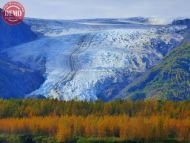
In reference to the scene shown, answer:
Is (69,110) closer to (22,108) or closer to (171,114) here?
(22,108)

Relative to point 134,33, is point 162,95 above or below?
below

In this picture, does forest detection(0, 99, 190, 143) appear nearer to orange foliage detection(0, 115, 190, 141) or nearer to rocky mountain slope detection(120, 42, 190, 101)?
orange foliage detection(0, 115, 190, 141)

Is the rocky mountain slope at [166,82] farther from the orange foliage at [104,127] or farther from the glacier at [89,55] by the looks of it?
the orange foliage at [104,127]

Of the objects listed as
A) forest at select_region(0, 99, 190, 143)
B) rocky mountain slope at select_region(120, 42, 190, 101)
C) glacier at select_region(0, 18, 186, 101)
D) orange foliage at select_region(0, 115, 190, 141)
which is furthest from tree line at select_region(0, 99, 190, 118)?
rocky mountain slope at select_region(120, 42, 190, 101)

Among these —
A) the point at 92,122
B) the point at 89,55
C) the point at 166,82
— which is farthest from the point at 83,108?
the point at 89,55

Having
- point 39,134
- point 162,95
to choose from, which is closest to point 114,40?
point 162,95

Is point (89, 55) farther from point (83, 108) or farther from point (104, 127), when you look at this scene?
point (104, 127)
